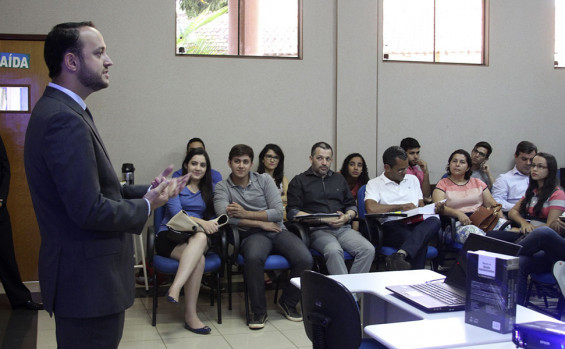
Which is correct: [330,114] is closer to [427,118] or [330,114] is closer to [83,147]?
[427,118]

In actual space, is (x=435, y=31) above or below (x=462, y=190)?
above

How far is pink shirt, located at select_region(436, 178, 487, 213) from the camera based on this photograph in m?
5.19

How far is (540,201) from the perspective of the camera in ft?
15.9

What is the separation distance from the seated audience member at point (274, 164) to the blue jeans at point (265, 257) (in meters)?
0.89

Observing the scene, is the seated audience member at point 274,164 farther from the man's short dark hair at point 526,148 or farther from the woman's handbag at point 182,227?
the man's short dark hair at point 526,148

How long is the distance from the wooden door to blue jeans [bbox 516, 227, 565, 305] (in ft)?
13.9

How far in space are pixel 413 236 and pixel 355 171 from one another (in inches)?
43.1

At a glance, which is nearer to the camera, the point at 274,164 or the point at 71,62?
the point at 71,62

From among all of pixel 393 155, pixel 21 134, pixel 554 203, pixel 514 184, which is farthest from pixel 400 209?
pixel 21 134

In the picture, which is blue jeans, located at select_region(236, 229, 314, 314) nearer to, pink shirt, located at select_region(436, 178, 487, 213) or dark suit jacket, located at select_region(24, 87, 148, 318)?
pink shirt, located at select_region(436, 178, 487, 213)

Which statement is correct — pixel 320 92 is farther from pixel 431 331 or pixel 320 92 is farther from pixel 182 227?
pixel 431 331

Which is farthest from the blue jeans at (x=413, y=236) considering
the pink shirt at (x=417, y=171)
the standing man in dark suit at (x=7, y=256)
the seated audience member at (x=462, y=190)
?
the standing man in dark suit at (x=7, y=256)

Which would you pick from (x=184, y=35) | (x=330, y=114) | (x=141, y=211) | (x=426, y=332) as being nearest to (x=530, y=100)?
(x=330, y=114)

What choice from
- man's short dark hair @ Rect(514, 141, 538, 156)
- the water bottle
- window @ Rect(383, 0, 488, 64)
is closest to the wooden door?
the water bottle
